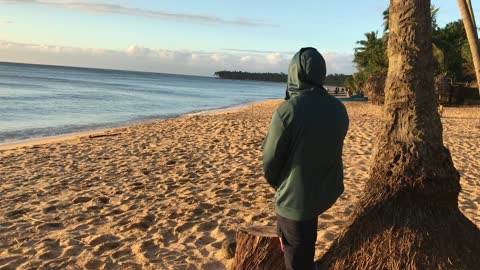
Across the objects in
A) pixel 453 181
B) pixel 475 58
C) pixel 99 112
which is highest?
pixel 475 58

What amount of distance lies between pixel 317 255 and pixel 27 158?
818 centimetres

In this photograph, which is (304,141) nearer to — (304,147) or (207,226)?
(304,147)

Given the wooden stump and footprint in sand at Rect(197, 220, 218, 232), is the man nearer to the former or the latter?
the wooden stump

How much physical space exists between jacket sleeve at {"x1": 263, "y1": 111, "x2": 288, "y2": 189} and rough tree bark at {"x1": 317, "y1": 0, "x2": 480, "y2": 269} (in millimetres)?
1090

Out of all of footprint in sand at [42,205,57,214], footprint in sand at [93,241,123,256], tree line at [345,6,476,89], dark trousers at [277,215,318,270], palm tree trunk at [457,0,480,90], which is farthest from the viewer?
tree line at [345,6,476,89]

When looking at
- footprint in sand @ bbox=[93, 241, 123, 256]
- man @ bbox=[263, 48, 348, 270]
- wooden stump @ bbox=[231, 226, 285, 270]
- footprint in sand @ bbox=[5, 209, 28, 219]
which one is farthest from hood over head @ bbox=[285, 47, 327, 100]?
footprint in sand @ bbox=[5, 209, 28, 219]

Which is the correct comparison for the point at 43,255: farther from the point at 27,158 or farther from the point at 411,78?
the point at 27,158

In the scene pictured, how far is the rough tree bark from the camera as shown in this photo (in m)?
3.05

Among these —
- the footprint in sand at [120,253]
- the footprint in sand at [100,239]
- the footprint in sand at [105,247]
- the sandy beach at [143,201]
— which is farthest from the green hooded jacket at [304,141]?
the footprint in sand at [100,239]

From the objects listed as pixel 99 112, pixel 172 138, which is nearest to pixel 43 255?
pixel 172 138

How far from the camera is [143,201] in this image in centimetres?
625

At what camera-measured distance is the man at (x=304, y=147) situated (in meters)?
2.40

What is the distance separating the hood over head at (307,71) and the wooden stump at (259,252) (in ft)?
4.39

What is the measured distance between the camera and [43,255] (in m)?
4.41
